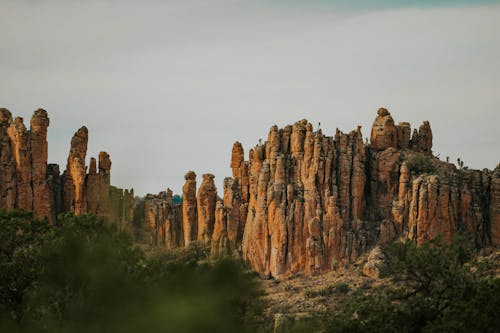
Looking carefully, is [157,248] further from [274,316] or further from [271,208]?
[274,316]

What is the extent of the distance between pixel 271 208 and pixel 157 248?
1402cm

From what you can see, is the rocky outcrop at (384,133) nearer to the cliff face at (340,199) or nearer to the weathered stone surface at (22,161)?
the cliff face at (340,199)

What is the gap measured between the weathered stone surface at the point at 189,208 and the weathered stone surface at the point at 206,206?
47.1 inches

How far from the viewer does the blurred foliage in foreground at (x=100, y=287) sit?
54781mm

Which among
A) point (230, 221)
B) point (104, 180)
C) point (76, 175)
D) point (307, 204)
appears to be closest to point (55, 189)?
point (76, 175)

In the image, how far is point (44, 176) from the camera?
416 feet

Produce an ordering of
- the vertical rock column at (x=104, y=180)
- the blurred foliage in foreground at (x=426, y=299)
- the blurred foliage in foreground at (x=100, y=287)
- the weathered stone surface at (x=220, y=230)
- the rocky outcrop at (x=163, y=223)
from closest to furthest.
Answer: the blurred foliage in foreground at (x=100, y=287), the blurred foliage in foreground at (x=426, y=299), the weathered stone surface at (x=220, y=230), the vertical rock column at (x=104, y=180), the rocky outcrop at (x=163, y=223)

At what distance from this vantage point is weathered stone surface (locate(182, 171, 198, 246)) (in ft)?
432

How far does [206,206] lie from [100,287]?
67.6 meters

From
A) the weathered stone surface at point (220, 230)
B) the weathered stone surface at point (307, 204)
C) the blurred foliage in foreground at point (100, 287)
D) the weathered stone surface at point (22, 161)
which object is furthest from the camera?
the weathered stone surface at point (220, 230)

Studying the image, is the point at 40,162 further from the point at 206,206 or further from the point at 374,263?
the point at 374,263

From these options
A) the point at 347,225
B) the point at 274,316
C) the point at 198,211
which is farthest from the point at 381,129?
the point at 274,316

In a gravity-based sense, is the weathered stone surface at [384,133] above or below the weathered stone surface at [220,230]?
above

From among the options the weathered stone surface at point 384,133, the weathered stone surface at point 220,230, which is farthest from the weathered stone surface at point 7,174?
the weathered stone surface at point 384,133
